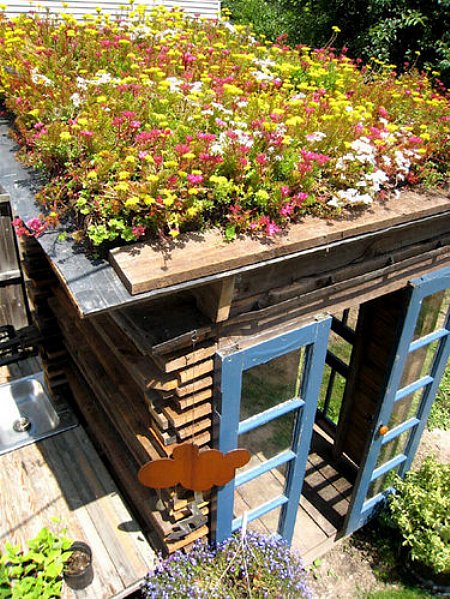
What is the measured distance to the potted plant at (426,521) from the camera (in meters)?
3.89

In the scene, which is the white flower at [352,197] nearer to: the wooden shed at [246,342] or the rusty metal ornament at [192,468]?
the wooden shed at [246,342]

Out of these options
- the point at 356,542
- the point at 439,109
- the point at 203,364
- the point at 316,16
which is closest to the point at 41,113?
the point at 203,364

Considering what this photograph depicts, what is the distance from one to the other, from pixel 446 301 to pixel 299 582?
2.23 m

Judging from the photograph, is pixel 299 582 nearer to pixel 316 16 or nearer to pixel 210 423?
pixel 210 423

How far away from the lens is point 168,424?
254 centimetres

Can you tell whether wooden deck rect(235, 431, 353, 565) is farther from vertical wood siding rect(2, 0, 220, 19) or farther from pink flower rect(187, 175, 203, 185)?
vertical wood siding rect(2, 0, 220, 19)

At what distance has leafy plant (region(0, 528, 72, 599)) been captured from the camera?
2.91 metres

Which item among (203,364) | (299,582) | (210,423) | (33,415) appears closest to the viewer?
(203,364)

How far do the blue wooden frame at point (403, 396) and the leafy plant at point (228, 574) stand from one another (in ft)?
3.28

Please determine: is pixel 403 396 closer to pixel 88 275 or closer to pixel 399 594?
pixel 399 594

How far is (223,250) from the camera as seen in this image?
200cm

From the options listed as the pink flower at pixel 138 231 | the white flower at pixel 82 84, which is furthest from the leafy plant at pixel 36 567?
the white flower at pixel 82 84

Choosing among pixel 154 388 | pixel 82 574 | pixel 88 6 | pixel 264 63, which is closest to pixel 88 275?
pixel 154 388

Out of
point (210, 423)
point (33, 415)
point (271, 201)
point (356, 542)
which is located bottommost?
point (356, 542)
